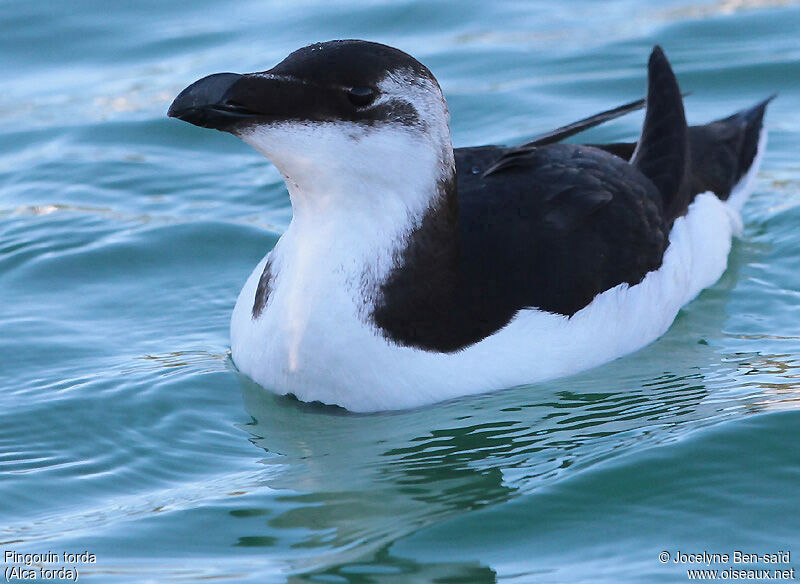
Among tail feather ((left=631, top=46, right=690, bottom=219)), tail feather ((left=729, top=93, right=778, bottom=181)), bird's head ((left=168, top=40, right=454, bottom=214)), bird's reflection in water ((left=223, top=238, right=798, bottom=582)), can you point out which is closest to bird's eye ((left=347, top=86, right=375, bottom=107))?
bird's head ((left=168, top=40, right=454, bottom=214))

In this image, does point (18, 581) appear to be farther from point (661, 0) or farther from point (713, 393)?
point (661, 0)

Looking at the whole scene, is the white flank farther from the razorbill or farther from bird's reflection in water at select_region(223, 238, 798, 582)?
bird's reflection in water at select_region(223, 238, 798, 582)

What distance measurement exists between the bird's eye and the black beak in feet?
1.44

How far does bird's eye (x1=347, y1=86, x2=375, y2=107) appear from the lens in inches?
244

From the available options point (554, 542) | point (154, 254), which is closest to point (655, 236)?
point (554, 542)

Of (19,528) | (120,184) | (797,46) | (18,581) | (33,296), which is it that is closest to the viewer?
(18,581)

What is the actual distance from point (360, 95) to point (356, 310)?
0.98 meters

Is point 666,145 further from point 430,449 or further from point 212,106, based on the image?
point 212,106

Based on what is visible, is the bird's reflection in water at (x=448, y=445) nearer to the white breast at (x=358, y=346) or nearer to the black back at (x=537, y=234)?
the white breast at (x=358, y=346)

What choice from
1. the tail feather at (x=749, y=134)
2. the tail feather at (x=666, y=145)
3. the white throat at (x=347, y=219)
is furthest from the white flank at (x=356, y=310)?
the tail feather at (x=749, y=134)

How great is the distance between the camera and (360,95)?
6211 mm

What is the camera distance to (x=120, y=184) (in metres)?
10.2

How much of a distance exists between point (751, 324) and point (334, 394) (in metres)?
2.62

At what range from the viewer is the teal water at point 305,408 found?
19.0 feet
